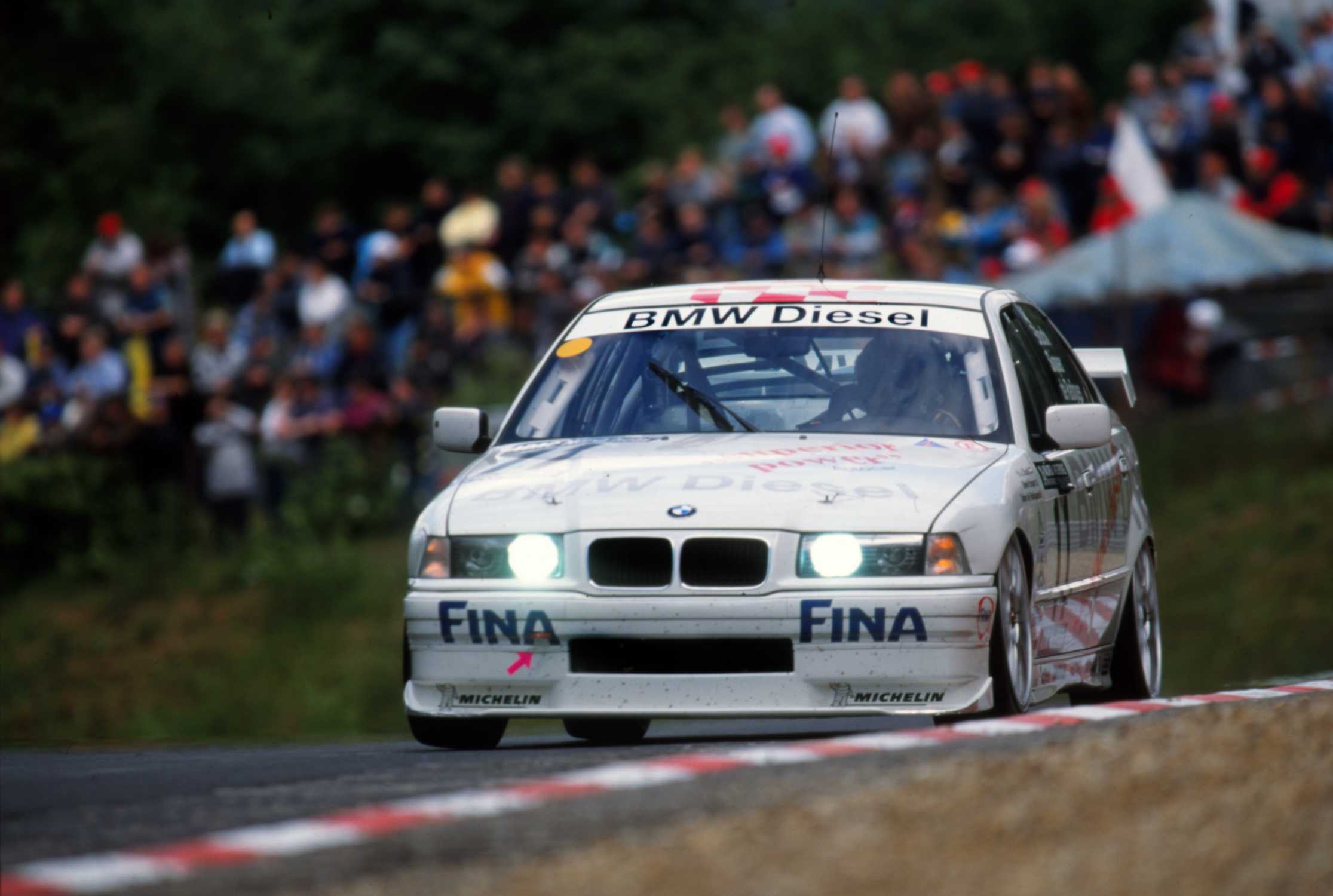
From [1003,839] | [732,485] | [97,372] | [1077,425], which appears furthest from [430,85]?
[1003,839]

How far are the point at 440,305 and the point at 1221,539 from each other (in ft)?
22.7

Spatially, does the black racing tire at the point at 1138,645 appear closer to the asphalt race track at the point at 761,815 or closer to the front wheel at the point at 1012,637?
the front wheel at the point at 1012,637

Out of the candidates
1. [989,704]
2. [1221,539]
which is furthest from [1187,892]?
[1221,539]

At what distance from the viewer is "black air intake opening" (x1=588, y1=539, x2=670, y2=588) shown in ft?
26.9

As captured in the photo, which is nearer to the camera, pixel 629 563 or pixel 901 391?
pixel 629 563

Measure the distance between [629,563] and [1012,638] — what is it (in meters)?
1.25

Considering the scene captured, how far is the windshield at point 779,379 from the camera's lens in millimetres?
9172

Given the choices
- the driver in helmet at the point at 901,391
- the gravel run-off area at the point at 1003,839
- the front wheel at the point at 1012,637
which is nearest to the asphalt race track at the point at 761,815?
the gravel run-off area at the point at 1003,839

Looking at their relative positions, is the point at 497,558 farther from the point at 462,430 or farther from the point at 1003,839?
the point at 1003,839

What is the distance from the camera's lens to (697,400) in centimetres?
934

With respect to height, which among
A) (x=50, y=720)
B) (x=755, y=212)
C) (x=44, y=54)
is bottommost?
(x=50, y=720)

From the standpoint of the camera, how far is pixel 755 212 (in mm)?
22672

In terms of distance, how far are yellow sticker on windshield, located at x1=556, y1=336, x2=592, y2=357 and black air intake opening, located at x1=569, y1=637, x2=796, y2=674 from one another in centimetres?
179

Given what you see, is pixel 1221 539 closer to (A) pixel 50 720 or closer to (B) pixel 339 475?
(B) pixel 339 475
